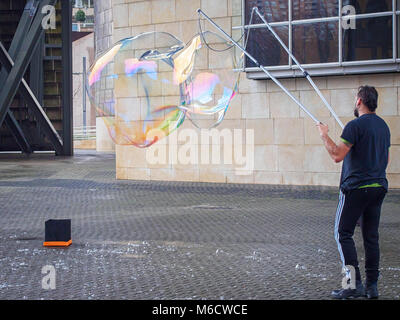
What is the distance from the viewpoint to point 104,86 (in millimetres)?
11938

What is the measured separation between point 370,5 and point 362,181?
11303 mm

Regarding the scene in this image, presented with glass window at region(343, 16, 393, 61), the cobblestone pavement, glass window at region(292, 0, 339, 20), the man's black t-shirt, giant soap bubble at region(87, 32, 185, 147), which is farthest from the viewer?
glass window at region(292, 0, 339, 20)

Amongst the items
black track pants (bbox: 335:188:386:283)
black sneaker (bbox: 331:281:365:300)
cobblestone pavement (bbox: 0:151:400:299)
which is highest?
black track pants (bbox: 335:188:386:283)

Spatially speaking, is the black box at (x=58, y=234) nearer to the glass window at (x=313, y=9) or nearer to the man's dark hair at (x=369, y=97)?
the man's dark hair at (x=369, y=97)

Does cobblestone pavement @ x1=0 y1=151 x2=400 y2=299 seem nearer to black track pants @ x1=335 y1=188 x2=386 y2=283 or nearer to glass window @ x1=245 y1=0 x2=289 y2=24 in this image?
black track pants @ x1=335 y1=188 x2=386 y2=283

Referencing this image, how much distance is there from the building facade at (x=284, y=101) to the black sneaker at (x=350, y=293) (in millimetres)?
10776

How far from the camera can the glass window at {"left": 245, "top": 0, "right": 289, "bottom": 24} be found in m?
17.6

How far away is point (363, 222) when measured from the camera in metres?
6.43

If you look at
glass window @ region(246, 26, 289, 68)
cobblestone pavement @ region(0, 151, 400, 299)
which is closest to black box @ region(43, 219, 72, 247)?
cobblestone pavement @ region(0, 151, 400, 299)

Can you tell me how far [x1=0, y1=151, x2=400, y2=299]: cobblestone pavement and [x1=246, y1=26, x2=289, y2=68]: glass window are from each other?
122 inches

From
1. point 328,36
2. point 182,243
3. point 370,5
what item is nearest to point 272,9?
point 328,36

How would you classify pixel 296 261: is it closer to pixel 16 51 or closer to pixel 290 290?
pixel 290 290

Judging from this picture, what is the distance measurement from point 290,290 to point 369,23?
443 inches
